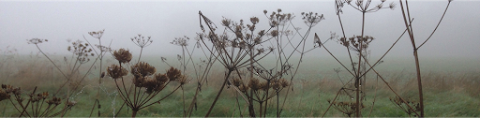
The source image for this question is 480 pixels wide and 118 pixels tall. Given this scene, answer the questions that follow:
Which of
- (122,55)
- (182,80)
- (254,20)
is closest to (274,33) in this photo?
(254,20)

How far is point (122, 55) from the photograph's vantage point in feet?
4.17

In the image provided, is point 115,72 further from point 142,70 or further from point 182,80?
point 182,80

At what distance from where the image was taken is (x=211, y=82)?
8.72 metres

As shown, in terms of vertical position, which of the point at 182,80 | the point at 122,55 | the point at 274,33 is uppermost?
the point at 274,33

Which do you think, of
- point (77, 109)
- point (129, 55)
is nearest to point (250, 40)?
point (129, 55)

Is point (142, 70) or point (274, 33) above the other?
point (274, 33)

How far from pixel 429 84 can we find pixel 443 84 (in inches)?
15.0

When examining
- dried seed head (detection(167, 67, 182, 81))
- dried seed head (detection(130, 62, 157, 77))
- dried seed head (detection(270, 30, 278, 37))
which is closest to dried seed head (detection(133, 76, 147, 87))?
dried seed head (detection(130, 62, 157, 77))

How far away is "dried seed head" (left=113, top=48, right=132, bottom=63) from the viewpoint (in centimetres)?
125

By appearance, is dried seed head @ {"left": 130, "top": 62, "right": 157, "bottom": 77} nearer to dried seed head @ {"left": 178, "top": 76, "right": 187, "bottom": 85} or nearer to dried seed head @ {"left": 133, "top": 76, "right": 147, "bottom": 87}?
dried seed head @ {"left": 133, "top": 76, "right": 147, "bottom": 87}

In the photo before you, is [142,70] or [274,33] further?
[274,33]

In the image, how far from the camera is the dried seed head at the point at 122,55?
1.25 metres

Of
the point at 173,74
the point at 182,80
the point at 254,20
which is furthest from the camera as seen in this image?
the point at 254,20

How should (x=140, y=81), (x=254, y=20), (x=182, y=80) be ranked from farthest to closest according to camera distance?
(x=254, y=20), (x=182, y=80), (x=140, y=81)
